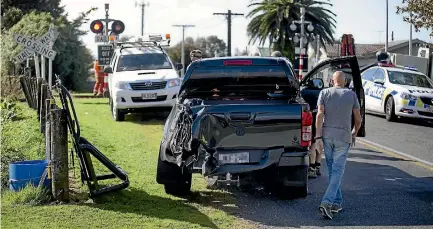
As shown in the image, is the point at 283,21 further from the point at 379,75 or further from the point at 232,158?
the point at 232,158

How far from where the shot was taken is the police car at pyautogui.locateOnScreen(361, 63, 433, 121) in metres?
18.6

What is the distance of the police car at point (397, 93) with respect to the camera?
18.6 metres

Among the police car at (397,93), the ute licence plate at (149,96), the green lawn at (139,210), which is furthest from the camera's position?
the police car at (397,93)

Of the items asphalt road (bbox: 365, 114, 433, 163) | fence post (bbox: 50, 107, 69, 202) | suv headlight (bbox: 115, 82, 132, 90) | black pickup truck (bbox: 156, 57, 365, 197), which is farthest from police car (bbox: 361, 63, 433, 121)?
fence post (bbox: 50, 107, 69, 202)

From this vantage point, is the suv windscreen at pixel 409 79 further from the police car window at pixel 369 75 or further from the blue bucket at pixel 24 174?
the blue bucket at pixel 24 174

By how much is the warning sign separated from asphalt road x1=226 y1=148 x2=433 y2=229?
48.8 feet

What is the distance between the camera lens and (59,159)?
777 centimetres

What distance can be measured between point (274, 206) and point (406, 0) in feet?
52.6

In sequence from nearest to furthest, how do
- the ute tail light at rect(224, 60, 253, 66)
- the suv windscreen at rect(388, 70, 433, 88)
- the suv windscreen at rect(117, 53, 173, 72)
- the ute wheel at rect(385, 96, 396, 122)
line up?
the ute tail light at rect(224, 60, 253, 66), the suv windscreen at rect(117, 53, 173, 72), the ute wheel at rect(385, 96, 396, 122), the suv windscreen at rect(388, 70, 433, 88)

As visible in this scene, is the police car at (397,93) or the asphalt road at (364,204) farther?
the police car at (397,93)

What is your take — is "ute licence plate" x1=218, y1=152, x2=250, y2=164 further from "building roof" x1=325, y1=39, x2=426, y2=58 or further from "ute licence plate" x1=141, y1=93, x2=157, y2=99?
"building roof" x1=325, y1=39, x2=426, y2=58

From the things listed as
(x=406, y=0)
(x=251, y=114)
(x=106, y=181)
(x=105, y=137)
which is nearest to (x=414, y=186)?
(x=251, y=114)

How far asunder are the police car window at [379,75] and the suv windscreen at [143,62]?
701 cm

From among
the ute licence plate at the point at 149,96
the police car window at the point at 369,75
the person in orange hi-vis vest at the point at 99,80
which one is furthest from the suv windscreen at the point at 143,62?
the person in orange hi-vis vest at the point at 99,80
